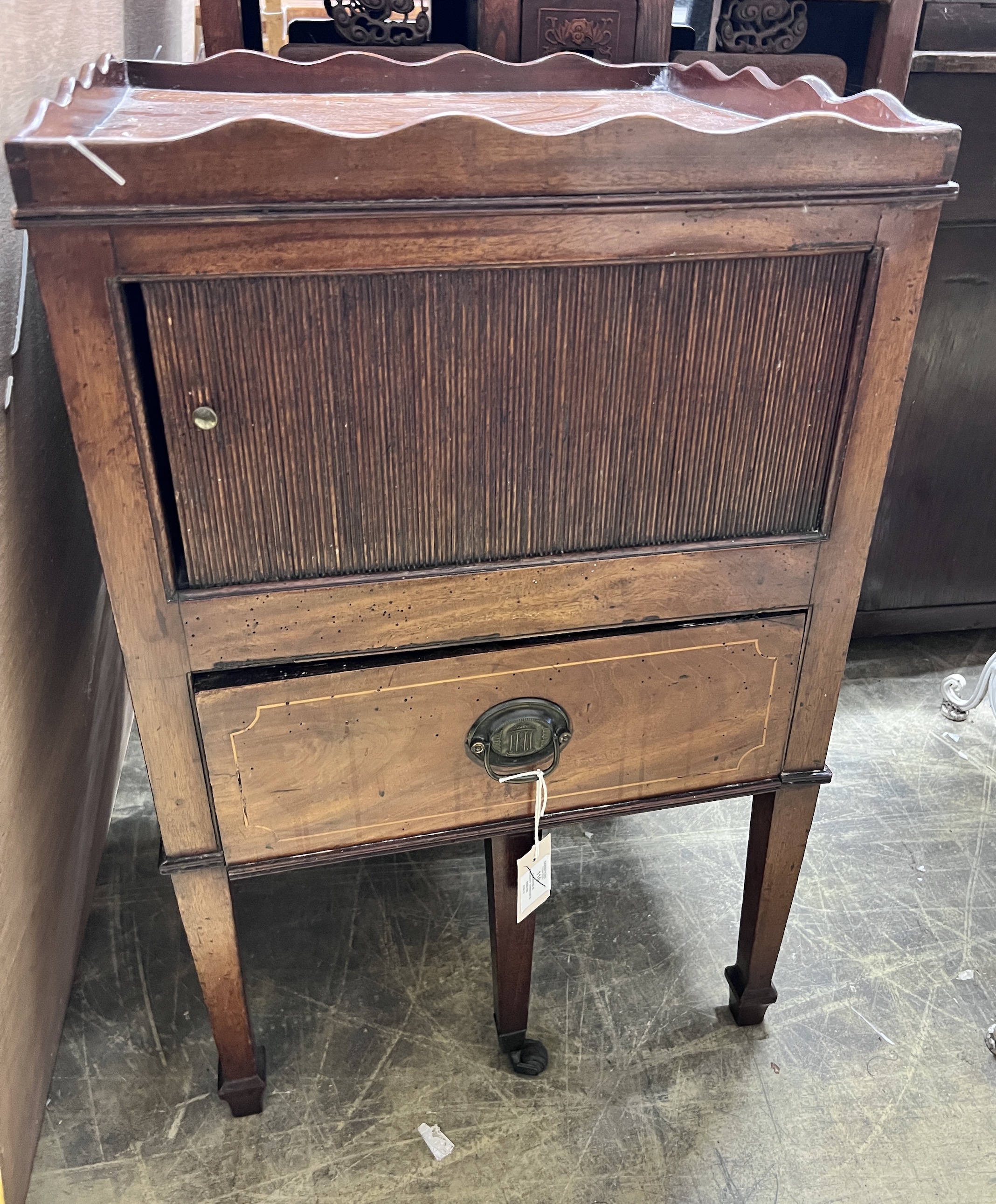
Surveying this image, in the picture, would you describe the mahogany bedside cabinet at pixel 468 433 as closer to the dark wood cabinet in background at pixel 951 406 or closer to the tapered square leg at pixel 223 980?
the tapered square leg at pixel 223 980

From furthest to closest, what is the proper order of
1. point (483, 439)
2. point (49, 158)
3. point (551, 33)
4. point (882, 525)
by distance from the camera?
point (882, 525)
point (551, 33)
point (483, 439)
point (49, 158)

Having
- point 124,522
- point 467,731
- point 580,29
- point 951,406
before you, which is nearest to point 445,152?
point 124,522

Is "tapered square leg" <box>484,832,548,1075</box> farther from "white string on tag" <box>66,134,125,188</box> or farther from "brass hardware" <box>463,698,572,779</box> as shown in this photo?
"white string on tag" <box>66,134,125,188</box>

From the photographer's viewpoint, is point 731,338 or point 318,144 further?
point 731,338

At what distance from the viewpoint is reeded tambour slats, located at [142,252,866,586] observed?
58 centimetres

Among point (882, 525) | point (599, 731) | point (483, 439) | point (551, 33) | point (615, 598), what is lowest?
point (882, 525)

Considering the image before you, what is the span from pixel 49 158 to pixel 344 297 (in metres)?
0.16

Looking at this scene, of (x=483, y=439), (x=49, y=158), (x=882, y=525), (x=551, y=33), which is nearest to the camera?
(x=49, y=158)

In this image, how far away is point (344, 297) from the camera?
22.4 inches

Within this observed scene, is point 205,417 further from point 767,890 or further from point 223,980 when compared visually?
point 767,890

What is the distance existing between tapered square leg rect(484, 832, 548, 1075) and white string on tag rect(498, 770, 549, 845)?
0.12 ft

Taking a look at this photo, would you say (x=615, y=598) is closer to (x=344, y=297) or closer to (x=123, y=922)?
(x=344, y=297)

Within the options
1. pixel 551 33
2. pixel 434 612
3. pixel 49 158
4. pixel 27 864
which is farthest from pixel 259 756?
pixel 551 33

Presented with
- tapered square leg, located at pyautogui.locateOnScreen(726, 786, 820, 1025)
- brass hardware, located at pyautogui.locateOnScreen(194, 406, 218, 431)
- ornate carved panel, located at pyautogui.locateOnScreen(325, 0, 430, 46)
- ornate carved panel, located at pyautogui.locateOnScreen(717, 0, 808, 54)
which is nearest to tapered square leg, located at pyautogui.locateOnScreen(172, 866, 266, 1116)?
brass hardware, located at pyautogui.locateOnScreen(194, 406, 218, 431)
